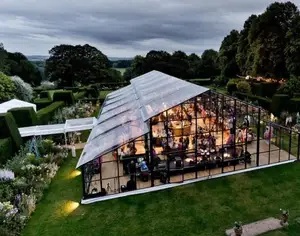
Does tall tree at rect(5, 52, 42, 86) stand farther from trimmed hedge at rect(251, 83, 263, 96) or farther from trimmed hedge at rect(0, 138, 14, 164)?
trimmed hedge at rect(251, 83, 263, 96)

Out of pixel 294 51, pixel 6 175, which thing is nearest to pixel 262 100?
pixel 294 51

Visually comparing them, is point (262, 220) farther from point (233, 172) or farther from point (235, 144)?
point (235, 144)

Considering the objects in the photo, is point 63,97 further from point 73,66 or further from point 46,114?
point 73,66

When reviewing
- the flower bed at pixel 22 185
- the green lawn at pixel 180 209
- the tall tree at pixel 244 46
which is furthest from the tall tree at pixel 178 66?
the green lawn at pixel 180 209

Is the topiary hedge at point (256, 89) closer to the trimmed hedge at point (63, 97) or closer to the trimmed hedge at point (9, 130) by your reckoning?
the trimmed hedge at point (63, 97)

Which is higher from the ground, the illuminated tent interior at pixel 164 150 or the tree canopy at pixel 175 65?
the tree canopy at pixel 175 65

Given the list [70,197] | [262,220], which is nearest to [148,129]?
[70,197]

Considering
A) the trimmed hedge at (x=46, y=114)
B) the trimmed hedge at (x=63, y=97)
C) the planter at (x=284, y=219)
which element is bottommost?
the planter at (x=284, y=219)
